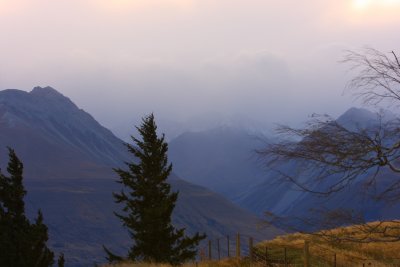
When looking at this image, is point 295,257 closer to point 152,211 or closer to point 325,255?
point 325,255

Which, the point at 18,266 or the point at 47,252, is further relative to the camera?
the point at 47,252

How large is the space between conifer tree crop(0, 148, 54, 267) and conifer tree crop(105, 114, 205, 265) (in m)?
5.27

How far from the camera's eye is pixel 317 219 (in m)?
6.44

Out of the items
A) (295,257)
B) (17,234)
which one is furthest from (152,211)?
(295,257)

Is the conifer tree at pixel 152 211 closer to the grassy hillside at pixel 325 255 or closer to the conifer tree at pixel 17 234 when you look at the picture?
the conifer tree at pixel 17 234

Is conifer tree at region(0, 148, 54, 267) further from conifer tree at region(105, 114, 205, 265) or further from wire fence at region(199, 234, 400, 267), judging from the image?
wire fence at region(199, 234, 400, 267)

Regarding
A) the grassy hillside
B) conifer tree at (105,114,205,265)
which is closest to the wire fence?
the grassy hillside

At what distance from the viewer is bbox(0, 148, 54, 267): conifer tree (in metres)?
28.1

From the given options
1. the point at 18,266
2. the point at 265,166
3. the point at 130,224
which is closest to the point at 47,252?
the point at 18,266

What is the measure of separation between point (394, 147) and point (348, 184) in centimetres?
72

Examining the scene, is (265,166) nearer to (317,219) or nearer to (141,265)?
(317,219)

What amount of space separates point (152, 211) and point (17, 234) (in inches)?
345

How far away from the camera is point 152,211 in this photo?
34344 mm

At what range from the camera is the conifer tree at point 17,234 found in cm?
2814
